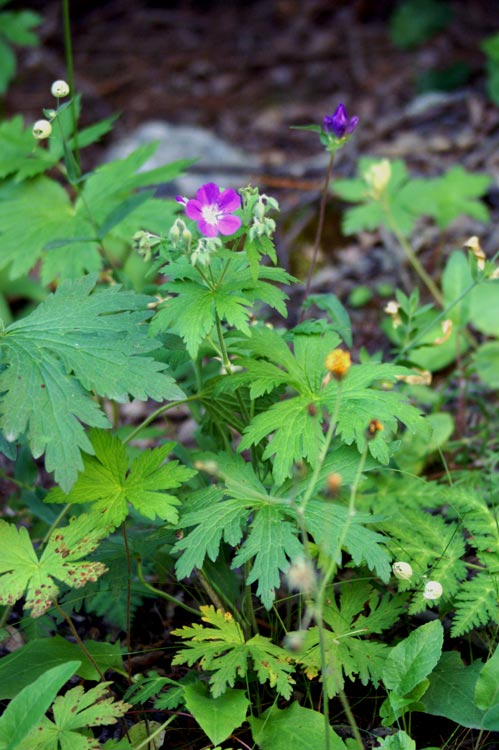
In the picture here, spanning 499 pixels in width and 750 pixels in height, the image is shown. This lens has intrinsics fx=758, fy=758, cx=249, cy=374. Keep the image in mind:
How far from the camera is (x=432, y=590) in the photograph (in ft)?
5.17

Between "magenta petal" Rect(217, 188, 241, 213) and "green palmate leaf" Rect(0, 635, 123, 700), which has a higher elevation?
"magenta petal" Rect(217, 188, 241, 213)

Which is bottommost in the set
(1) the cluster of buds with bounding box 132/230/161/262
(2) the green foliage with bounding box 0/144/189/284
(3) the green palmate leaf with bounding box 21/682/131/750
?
(3) the green palmate leaf with bounding box 21/682/131/750

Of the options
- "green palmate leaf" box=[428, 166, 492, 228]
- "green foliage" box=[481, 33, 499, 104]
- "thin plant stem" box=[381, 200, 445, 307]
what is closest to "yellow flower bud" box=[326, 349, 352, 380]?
→ "thin plant stem" box=[381, 200, 445, 307]

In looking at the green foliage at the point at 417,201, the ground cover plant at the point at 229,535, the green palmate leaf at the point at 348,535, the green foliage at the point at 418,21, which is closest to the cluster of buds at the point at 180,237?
the ground cover plant at the point at 229,535

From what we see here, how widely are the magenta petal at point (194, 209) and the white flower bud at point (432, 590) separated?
92cm

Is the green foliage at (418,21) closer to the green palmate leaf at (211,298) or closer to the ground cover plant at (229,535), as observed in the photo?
the ground cover plant at (229,535)

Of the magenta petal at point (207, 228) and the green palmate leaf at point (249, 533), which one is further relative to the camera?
the magenta petal at point (207, 228)

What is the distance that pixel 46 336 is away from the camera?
168cm

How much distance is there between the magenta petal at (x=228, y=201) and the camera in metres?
1.62

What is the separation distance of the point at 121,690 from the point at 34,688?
511mm

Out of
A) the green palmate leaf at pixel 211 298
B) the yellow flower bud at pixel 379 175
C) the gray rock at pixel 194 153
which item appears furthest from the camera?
the gray rock at pixel 194 153

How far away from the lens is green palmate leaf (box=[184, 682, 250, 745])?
1.49m

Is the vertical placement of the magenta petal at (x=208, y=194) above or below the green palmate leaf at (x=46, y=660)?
above

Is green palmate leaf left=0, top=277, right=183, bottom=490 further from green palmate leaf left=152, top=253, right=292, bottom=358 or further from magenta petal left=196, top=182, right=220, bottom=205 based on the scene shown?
magenta petal left=196, top=182, right=220, bottom=205
